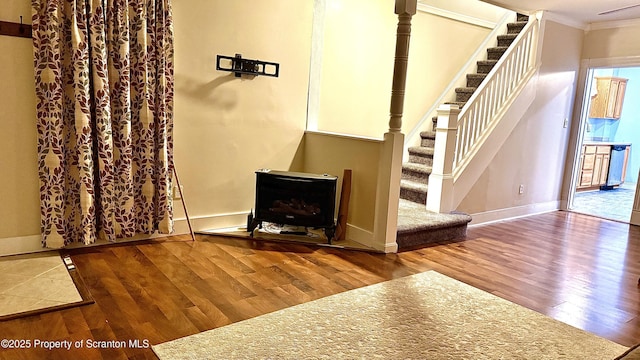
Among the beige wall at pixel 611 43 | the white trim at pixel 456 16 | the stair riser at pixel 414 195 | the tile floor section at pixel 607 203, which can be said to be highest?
the white trim at pixel 456 16

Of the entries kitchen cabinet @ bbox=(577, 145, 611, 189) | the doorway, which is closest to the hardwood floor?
the doorway

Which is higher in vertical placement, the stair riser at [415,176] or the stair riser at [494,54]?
the stair riser at [494,54]

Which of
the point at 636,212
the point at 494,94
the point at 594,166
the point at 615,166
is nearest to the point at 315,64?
the point at 494,94

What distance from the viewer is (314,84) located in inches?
177

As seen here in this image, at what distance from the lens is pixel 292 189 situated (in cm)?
389

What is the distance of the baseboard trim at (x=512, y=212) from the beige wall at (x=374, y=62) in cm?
138

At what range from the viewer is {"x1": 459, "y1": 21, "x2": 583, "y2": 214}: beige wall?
5.16 m

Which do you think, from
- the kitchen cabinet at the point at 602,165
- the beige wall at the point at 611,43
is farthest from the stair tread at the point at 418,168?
the kitchen cabinet at the point at 602,165

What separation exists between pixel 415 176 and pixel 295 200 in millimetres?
1774

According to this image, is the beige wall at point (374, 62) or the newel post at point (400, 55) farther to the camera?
the beige wall at point (374, 62)

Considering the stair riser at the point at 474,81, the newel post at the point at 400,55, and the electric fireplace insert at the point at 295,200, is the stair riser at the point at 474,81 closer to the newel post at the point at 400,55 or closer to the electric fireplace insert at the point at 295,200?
the newel post at the point at 400,55

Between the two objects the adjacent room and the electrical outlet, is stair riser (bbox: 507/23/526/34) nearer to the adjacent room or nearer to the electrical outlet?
the adjacent room

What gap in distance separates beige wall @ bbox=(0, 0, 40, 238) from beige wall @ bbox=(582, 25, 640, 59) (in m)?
6.21

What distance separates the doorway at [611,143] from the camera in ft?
25.4
